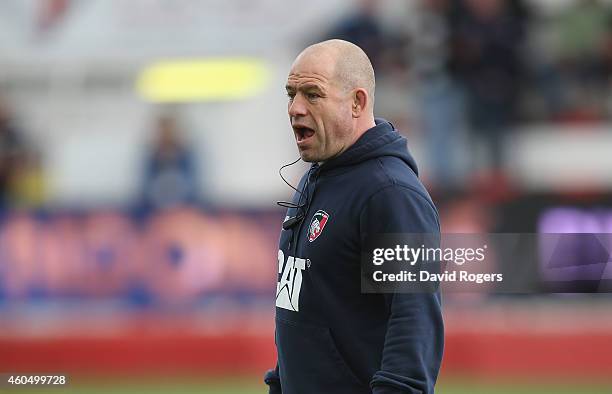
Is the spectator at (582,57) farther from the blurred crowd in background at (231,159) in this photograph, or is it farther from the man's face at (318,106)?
the man's face at (318,106)

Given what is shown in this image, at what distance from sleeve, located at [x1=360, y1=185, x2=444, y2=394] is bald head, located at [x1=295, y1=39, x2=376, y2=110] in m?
0.35

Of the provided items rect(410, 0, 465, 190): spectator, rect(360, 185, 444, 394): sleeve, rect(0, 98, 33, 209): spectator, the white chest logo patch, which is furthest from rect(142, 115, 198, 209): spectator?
rect(360, 185, 444, 394): sleeve

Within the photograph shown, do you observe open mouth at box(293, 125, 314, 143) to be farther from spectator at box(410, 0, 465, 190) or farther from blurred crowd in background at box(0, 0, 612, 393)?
spectator at box(410, 0, 465, 190)

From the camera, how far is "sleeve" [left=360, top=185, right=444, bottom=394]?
9.43ft

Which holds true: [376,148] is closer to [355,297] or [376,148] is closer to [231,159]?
[355,297]

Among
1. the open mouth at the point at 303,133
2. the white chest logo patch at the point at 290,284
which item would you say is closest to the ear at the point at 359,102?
the open mouth at the point at 303,133

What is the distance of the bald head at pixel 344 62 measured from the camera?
3172 mm

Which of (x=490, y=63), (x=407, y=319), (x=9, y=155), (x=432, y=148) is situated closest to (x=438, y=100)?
(x=432, y=148)

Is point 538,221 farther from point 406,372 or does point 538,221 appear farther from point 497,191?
point 406,372

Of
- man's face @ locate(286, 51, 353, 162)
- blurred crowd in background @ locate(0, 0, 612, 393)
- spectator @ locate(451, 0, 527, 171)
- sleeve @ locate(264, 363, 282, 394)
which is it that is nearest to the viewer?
man's face @ locate(286, 51, 353, 162)

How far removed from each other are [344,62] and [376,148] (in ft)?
0.84

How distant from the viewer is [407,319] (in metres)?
2.90

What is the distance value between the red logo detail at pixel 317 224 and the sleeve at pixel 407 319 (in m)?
0.16

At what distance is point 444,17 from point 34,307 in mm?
4531
